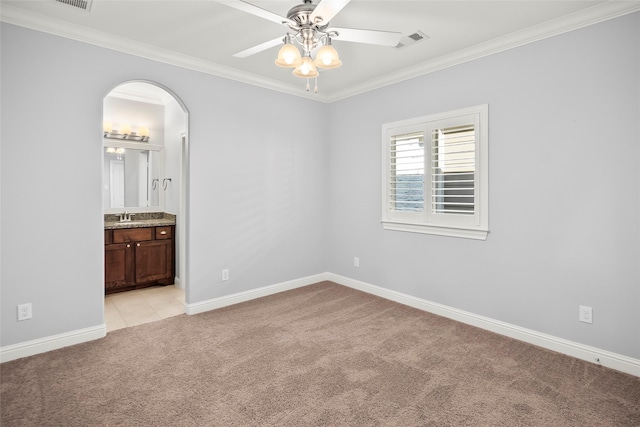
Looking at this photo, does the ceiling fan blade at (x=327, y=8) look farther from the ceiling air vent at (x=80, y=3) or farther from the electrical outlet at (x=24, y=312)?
the electrical outlet at (x=24, y=312)

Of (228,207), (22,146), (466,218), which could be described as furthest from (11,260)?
(466,218)

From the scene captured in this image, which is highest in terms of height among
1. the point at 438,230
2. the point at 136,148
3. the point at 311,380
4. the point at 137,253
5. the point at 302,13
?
the point at 302,13

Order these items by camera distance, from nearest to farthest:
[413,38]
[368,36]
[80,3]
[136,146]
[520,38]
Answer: [368,36]
[80,3]
[520,38]
[413,38]
[136,146]

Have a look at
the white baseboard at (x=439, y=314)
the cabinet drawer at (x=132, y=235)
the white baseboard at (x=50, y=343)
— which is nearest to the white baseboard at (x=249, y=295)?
the white baseboard at (x=439, y=314)

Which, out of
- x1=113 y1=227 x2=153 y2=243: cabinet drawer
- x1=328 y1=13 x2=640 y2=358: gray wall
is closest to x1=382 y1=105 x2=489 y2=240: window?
x1=328 y1=13 x2=640 y2=358: gray wall

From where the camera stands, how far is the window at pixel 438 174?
324 centimetres

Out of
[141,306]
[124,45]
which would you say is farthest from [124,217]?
[124,45]

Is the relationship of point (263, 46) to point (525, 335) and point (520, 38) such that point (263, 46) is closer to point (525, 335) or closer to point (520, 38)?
point (520, 38)

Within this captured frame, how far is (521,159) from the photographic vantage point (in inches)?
117

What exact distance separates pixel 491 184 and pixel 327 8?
7.27 ft

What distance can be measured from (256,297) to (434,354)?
2.20m

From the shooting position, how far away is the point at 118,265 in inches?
170

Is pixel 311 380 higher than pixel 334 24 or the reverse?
the reverse

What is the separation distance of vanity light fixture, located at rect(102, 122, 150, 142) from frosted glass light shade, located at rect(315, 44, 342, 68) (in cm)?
374
